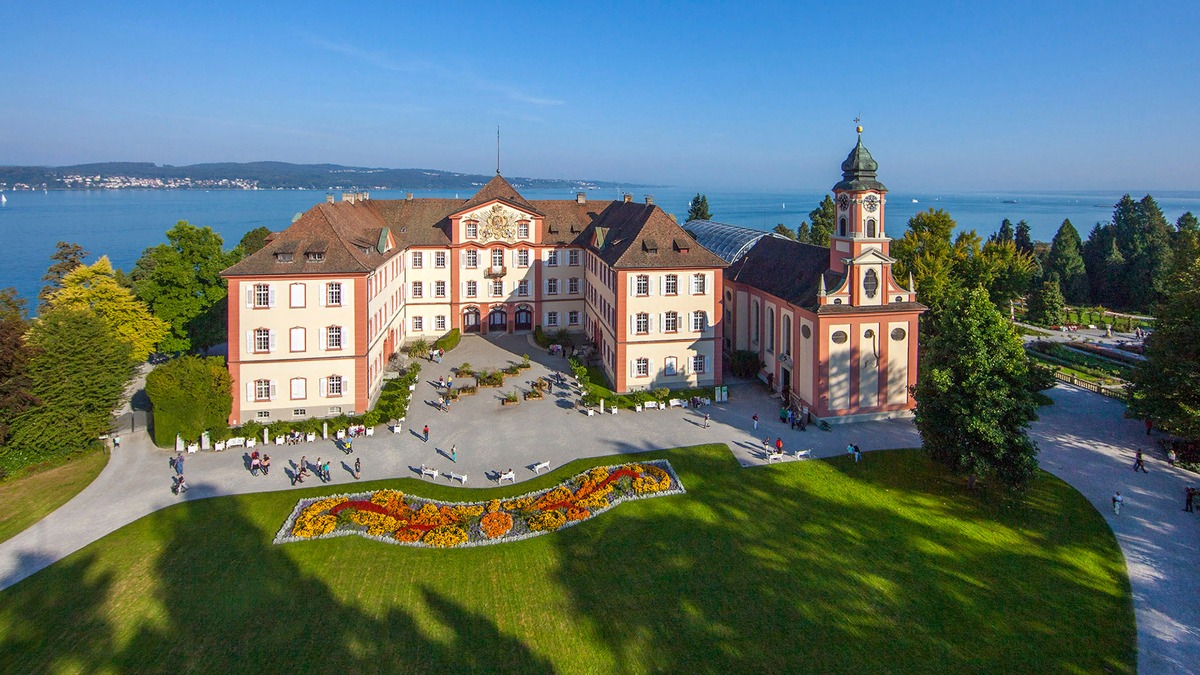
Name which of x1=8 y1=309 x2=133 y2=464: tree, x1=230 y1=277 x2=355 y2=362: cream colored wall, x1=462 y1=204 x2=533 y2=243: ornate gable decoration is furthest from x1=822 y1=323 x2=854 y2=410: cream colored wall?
x1=8 y1=309 x2=133 y2=464: tree

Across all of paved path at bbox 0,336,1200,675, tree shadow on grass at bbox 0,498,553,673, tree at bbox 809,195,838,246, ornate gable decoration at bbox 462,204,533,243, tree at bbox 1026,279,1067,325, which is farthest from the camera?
tree at bbox 809,195,838,246

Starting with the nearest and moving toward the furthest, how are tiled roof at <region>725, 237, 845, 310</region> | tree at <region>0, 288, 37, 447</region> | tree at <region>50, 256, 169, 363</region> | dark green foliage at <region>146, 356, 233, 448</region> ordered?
tree at <region>0, 288, 37, 447</region> < dark green foliage at <region>146, 356, 233, 448</region> < tiled roof at <region>725, 237, 845, 310</region> < tree at <region>50, 256, 169, 363</region>

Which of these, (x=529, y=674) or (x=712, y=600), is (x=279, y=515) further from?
(x=712, y=600)

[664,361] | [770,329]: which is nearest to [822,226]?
[770,329]

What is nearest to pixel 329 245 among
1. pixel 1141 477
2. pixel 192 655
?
pixel 192 655

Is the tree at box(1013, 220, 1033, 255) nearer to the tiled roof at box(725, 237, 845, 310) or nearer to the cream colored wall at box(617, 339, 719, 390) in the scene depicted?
the tiled roof at box(725, 237, 845, 310)

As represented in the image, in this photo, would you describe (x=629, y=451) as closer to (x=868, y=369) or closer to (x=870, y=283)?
(x=868, y=369)

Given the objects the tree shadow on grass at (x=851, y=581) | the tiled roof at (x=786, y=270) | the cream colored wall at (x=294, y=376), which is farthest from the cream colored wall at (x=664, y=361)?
the cream colored wall at (x=294, y=376)

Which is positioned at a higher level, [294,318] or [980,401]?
[294,318]
